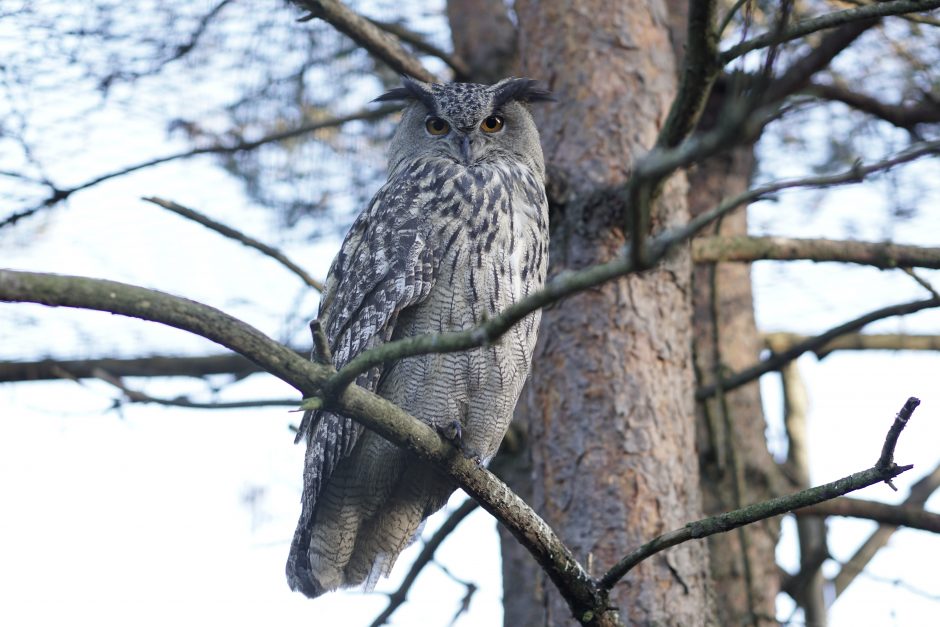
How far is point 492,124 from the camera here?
303cm

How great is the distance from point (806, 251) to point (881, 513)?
0.85 meters

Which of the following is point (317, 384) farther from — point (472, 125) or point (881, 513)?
point (881, 513)

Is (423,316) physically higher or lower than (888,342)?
lower

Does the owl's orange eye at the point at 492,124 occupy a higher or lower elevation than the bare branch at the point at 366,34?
lower

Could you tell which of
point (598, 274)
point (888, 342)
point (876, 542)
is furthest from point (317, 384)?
point (888, 342)

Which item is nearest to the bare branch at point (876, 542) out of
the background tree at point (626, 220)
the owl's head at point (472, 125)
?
the background tree at point (626, 220)

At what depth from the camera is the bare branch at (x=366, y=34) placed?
2.91 meters

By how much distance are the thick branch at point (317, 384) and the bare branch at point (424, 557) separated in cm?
125

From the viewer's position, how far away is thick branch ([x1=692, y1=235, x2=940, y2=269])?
2.87 m

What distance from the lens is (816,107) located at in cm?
403

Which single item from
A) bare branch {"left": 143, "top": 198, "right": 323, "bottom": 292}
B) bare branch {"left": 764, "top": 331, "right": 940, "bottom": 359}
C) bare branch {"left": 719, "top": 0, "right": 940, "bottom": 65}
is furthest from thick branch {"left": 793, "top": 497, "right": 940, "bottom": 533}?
bare branch {"left": 143, "top": 198, "right": 323, "bottom": 292}

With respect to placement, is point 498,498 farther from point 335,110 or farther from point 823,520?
point 335,110

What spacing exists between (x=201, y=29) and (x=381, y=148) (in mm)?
1018

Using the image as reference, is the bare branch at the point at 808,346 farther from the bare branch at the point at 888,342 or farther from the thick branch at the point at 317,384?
the thick branch at the point at 317,384
